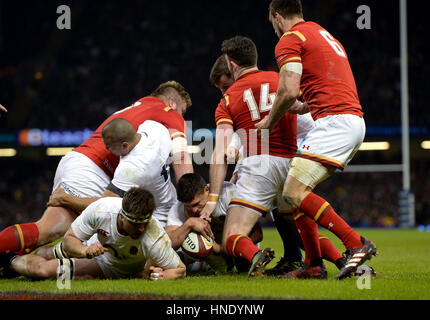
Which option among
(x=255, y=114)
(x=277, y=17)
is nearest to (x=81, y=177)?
(x=255, y=114)

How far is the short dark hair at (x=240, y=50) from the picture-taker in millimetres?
5867

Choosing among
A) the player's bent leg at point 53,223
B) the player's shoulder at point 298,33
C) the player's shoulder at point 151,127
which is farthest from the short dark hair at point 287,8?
the player's bent leg at point 53,223

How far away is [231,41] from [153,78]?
19.7 meters

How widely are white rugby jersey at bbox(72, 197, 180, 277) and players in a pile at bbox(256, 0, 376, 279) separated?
3.61ft

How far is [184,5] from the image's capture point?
2802cm

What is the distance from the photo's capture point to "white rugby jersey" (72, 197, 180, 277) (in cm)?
491

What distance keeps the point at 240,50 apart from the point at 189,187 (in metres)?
1.48

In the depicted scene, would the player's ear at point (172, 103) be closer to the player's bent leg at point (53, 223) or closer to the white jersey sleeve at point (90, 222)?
the player's bent leg at point (53, 223)

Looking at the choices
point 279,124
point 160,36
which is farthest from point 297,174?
point 160,36

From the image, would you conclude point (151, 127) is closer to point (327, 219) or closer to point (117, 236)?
point (117, 236)

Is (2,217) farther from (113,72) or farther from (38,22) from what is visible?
(38,22)

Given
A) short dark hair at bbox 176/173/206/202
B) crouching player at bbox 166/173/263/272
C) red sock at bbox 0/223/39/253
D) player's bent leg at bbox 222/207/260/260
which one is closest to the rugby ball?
crouching player at bbox 166/173/263/272

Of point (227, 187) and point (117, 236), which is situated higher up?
point (227, 187)

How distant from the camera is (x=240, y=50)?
5.89 meters
